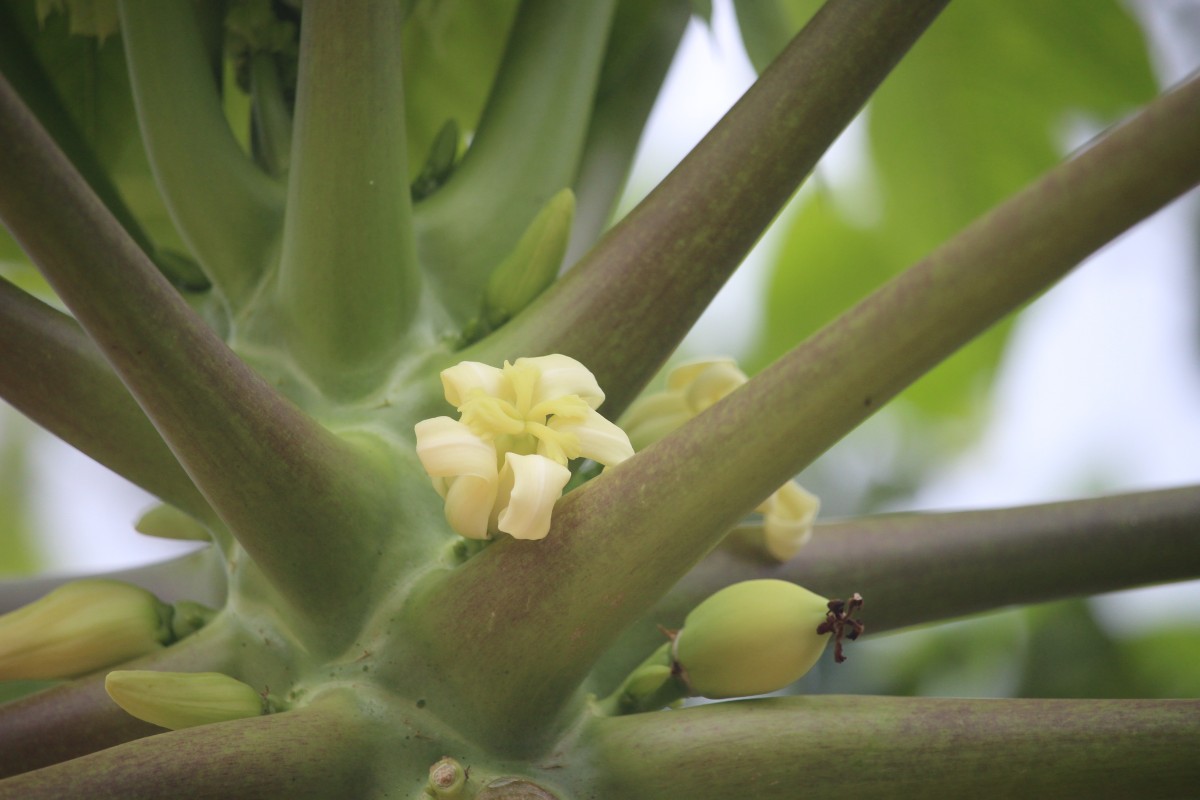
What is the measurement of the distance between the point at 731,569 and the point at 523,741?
0.72ft

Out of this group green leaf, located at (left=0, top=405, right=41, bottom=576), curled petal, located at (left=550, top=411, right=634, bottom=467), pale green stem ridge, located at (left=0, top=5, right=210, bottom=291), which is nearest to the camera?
curled petal, located at (left=550, top=411, right=634, bottom=467)

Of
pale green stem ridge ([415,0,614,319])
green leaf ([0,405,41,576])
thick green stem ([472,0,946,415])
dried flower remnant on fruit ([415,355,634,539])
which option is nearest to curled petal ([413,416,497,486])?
dried flower remnant on fruit ([415,355,634,539])

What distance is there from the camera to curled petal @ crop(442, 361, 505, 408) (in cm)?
61

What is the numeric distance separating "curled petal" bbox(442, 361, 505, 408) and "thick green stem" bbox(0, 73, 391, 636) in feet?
0.23

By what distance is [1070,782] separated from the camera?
1.89ft

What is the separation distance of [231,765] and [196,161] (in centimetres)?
46

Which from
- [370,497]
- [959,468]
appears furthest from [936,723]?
[959,468]

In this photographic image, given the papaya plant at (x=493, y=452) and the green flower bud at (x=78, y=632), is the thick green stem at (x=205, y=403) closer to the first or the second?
the papaya plant at (x=493, y=452)

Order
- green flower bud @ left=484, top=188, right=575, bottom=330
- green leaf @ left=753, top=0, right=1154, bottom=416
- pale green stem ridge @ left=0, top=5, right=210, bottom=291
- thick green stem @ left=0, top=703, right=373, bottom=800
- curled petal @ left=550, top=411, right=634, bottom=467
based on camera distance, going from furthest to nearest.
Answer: green leaf @ left=753, top=0, right=1154, bottom=416 → pale green stem ridge @ left=0, top=5, right=210, bottom=291 → green flower bud @ left=484, top=188, right=575, bottom=330 → curled petal @ left=550, top=411, right=634, bottom=467 → thick green stem @ left=0, top=703, right=373, bottom=800

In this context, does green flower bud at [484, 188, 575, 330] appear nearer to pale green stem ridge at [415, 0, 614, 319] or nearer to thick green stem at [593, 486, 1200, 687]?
pale green stem ridge at [415, 0, 614, 319]

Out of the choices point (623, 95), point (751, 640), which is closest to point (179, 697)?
point (751, 640)

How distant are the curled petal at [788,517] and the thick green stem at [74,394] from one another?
379mm

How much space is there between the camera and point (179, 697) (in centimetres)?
58

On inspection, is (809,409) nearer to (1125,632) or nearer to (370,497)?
(370,497)
